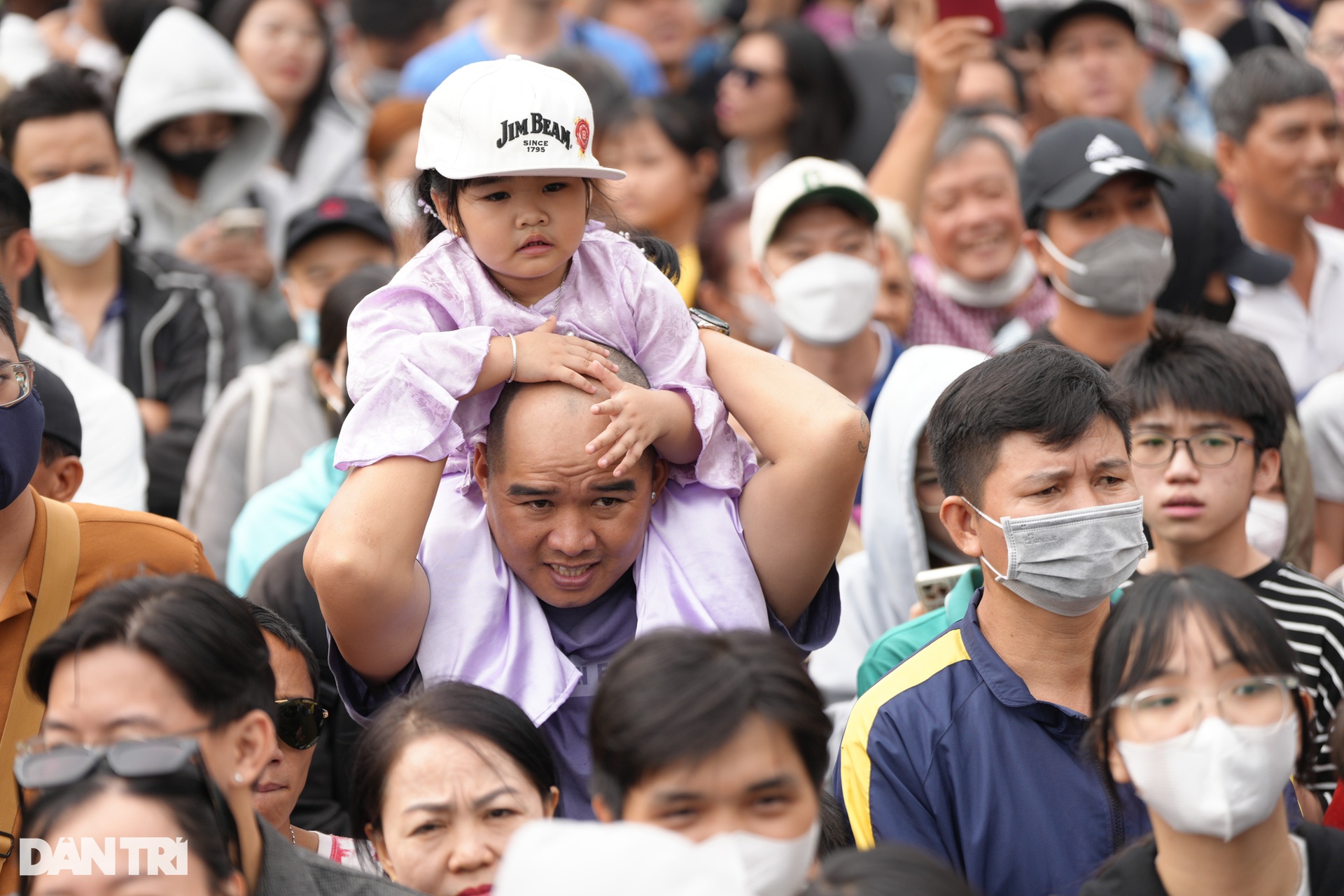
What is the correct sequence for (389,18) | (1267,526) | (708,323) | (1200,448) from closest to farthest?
1. (708,323)
2. (1200,448)
3. (1267,526)
4. (389,18)

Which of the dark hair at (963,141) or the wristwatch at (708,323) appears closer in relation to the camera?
the wristwatch at (708,323)

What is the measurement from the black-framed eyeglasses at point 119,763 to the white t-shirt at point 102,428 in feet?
7.91

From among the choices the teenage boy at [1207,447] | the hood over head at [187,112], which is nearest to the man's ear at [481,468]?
the teenage boy at [1207,447]

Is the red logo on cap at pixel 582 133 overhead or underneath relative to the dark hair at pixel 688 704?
overhead

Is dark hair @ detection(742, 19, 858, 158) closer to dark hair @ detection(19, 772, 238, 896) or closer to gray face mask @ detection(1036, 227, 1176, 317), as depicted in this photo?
gray face mask @ detection(1036, 227, 1176, 317)

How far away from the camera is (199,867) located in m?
2.55

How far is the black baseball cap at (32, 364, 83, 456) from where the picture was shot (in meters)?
4.00

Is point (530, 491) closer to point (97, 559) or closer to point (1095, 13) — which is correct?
point (97, 559)

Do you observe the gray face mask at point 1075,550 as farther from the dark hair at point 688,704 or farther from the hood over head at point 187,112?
the hood over head at point 187,112

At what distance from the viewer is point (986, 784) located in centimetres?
329

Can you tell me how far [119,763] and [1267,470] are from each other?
311 centimetres

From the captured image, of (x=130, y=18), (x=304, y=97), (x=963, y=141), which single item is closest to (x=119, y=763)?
(x=963, y=141)

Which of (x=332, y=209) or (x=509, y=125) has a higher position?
(x=332, y=209)

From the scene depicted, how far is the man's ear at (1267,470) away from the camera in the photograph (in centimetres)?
427
